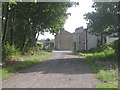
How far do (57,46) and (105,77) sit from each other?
119128 millimetres

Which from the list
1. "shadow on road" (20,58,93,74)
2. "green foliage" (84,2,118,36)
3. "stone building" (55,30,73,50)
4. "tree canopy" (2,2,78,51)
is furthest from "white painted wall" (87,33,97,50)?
"shadow on road" (20,58,93,74)

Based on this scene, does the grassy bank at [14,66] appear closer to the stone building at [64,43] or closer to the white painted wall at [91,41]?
the white painted wall at [91,41]

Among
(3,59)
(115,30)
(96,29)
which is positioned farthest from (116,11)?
(3,59)

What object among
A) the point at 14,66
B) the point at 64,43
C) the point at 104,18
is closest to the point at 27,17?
the point at 104,18

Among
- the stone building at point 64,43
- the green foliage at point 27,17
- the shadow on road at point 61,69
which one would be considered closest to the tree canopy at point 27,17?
the green foliage at point 27,17

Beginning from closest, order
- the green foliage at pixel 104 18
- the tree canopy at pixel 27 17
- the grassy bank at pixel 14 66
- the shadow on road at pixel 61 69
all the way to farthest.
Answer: the grassy bank at pixel 14 66 < the shadow on road at pixel 61 69 < the green foliage at pixel 104 18 < the tree canopy at pixel 27 17

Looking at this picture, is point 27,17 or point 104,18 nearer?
point 104,18

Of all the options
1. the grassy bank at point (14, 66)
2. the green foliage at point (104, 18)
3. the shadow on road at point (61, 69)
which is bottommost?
the shadow on road at point (61, 69)

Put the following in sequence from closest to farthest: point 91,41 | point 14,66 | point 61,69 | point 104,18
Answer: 1. point 61,69
2. point 14,66
3. point 104,18
4. point 91,41

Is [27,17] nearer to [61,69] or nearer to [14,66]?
[14,66]

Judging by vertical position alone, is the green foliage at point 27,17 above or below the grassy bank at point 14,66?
above

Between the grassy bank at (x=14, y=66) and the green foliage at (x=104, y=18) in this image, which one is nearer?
the grassy bank at (x=14, y=66)

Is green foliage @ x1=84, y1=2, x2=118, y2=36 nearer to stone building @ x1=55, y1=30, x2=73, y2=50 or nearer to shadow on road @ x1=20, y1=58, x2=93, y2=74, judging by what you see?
shadow on road @ x1=20, y1=58, x2=93, y2=74

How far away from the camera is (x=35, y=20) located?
48.8m
